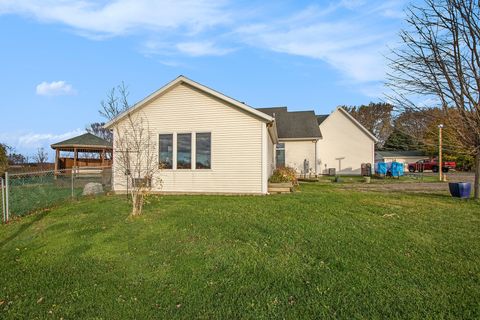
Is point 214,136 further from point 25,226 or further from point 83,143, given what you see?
point 83,143

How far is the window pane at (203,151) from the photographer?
1280cm

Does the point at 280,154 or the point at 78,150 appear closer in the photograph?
the point at 78,150

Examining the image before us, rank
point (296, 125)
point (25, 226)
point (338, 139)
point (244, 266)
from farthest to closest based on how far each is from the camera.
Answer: point (338, 139), point (296, 125), point (25, 226), point (244, 266)

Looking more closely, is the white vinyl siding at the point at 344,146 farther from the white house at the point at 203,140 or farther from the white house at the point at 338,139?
the white house at the point at 203,140

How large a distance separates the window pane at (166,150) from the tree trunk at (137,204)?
474cm

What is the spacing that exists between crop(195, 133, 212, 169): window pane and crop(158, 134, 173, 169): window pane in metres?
1.24

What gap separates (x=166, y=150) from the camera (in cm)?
1327

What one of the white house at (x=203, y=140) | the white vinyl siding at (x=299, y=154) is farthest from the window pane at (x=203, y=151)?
the white vinyl siding at (x=299, y=154)

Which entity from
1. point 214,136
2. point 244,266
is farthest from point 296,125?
point 244,266

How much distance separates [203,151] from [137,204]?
16.6 feet

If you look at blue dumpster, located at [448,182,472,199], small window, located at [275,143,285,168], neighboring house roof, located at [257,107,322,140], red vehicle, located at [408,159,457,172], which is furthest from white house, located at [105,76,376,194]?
red vehicle, located at [408,159,457,172]

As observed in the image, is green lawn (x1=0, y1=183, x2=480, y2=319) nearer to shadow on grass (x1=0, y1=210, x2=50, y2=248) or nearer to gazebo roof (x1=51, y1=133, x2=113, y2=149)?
shadow on grass (x1=0, y1=210, x2=50, y2=248)

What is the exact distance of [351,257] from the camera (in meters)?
4.70

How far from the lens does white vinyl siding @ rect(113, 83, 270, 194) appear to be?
12383 millimetres
